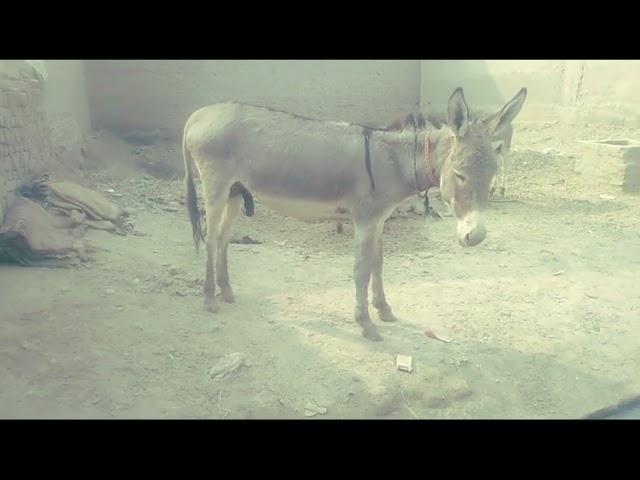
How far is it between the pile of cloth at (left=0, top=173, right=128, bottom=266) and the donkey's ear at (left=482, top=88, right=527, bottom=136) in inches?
130

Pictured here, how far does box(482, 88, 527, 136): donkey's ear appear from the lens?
321cm

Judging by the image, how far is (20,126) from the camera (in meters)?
5.34

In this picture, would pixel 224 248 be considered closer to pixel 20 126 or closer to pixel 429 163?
pixel 429 163

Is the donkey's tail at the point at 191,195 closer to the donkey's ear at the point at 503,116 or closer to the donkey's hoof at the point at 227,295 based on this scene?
the donkey's hoof at the point at 227,295

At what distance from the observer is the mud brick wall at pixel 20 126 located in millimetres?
4969

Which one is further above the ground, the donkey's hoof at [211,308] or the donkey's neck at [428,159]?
the donkey's neck at [428,159]

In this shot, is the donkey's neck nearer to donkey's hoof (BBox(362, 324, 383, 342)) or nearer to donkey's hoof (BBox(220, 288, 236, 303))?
donkey's hoof (BBox(362, 324, 383, 342))

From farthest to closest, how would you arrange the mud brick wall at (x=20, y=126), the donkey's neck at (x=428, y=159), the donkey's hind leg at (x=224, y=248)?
1. the mud brick wall at (x=20, y=126)
2. the donkey's hind leg at (x=224, y=248)
3. the donkey's neck at (x=428, y=159)

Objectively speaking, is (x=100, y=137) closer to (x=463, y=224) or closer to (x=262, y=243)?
(x=262, y=243)

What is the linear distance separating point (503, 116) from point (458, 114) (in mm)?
285

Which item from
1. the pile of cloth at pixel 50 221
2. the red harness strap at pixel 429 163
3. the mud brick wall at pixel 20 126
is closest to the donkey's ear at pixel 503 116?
the red harness strap at pixel 429 163

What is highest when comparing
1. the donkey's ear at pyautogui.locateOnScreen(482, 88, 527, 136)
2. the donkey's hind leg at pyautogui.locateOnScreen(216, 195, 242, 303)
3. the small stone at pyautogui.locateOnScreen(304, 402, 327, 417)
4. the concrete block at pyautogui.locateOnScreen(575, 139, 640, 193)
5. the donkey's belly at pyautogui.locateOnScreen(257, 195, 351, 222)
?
the donkey's ear at pyautogui.locateOnScreen(482, 88, 527, 136)

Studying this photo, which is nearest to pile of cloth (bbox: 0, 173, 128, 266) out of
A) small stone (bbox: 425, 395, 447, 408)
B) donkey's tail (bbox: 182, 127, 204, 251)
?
donkey's tail (bbox: 182, 127, 204, 251)

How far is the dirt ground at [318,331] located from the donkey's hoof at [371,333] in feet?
0.20
